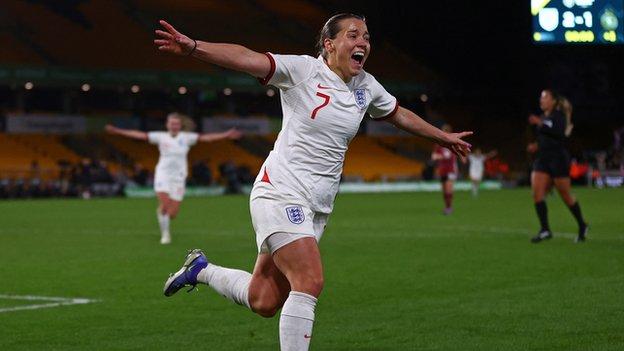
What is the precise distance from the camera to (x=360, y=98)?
7.36 metres

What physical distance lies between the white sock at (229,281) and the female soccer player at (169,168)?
38.9 ft

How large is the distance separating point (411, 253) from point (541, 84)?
153 feet

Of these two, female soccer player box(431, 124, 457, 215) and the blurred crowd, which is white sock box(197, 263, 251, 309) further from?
the blurred crowd

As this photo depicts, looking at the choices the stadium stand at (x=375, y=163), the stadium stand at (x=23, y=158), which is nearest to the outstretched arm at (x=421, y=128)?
the stadium stand at (x=23, y=158)

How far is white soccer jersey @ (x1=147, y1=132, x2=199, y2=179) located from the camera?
2038 centimetres

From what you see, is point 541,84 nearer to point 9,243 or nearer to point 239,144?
point 239,144

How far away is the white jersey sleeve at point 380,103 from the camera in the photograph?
25.0 ft

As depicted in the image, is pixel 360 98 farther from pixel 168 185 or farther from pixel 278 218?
pixel 168 185

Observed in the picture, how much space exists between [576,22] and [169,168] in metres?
12.9

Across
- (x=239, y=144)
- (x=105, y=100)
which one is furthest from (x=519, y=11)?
(x=105, y=100)

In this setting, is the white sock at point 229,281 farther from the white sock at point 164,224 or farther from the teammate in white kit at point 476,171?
the teammate in white kit at point 476,171

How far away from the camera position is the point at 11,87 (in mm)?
56219

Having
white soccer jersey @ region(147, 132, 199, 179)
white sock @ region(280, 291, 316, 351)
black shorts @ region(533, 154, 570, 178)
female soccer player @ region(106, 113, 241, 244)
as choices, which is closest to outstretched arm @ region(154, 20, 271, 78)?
white sock @ region(280, 291, 316, 351)

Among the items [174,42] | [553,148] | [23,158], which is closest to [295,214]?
[174,42]
